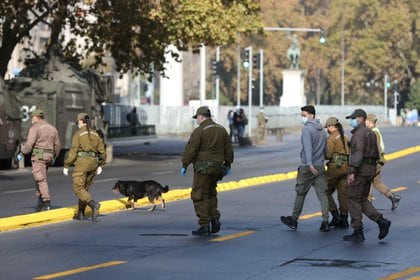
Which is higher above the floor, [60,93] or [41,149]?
[60,93]

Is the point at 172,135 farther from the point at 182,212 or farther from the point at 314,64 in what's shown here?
the point at 314,64

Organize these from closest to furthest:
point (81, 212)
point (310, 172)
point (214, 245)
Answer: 1. point (214, 245)
2. point (310, 172)
3. point (81, 212)

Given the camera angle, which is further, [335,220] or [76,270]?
[335,220]

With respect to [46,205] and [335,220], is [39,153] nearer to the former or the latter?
[46,205]

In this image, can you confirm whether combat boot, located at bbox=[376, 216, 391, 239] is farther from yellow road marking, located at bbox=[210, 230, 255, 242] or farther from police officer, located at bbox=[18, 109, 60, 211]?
police officer, located at bbox=[18, 109, 60, 211]

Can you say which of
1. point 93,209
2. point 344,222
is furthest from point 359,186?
point 93,209

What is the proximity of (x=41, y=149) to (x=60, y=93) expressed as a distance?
62.2ft

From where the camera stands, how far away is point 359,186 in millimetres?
16984

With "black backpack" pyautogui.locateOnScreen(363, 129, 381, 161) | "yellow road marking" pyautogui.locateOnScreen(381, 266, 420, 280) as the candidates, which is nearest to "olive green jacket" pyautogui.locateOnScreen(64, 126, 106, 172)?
"black backpack" pyautogui.locateOnScreen(363, 129, 381, 161)

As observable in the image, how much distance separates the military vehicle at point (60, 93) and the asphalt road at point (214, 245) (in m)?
12.7

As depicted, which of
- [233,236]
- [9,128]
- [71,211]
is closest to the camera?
[233,236]

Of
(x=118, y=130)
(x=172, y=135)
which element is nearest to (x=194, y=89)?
(x=172, y=135)

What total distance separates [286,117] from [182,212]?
2532 inches

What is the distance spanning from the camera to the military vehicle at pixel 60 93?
39750 mm
